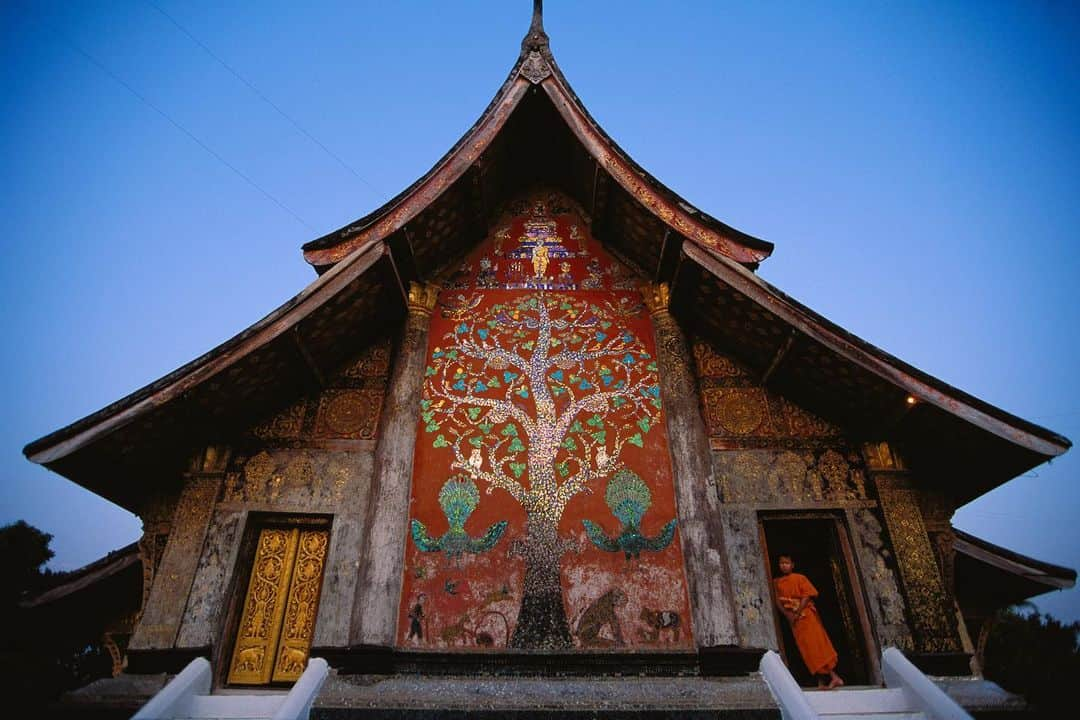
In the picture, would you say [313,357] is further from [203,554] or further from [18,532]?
[18,532]

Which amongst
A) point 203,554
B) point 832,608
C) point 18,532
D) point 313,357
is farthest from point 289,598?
point 18,532

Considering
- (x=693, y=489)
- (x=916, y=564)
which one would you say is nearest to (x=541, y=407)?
(x=693, y=489)

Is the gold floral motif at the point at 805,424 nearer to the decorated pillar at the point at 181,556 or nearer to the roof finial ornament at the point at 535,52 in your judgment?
the roof finial ornament at the point at 535,52

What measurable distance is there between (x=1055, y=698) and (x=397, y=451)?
22.3 meters

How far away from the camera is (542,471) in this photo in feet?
18.9

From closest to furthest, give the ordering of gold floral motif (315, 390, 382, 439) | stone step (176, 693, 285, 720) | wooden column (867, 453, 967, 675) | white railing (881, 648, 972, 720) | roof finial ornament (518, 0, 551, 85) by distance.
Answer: white railing (881, 648, 972, 720) → stone step (176, 693, 285, 720) → wooden column (867, 453, 967, 675) → gold floral motif (315, 390, 382, 439) → roof finial ornament (518, 0, 551, 85)

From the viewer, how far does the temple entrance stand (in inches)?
203

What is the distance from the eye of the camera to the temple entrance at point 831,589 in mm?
5168

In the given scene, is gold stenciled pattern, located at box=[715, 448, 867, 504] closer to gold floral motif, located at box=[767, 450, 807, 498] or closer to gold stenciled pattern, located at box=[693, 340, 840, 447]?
gold floral motif, located at box=[767, 450, 807, 498]

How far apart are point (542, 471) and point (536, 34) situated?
5.08 metres

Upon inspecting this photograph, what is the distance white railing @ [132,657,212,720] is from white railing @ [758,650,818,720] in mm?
4050

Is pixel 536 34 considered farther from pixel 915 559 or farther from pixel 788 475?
pixel 915 559

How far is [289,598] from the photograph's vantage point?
538 cm

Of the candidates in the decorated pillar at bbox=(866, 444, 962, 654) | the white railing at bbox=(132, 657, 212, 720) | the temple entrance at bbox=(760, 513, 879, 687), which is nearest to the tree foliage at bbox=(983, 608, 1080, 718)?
the temple entrance at bbox=(760, 513, 879, 687)
